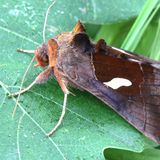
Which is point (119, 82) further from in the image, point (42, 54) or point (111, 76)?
point (42, 54)

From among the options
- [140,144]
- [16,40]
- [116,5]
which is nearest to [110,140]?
[140,144]

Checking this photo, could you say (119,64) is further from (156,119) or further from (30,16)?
(30,16)

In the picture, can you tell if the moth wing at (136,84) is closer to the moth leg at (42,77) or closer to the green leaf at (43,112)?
the green leaf at (43,112)

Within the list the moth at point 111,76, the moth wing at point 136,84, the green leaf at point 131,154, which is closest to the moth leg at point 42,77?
the moth at point 111,76

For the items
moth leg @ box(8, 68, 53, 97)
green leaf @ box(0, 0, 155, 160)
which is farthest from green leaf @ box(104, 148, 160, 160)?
moth leg @ box(8, 68, 53, 97)

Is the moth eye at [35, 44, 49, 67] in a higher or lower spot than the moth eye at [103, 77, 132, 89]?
higher

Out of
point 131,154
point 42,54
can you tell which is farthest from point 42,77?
point 131,154

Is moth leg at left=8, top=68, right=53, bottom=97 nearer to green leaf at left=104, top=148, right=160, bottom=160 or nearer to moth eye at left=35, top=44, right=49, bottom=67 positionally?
moth eye at left=35, top=44, right=49, bottom=67
